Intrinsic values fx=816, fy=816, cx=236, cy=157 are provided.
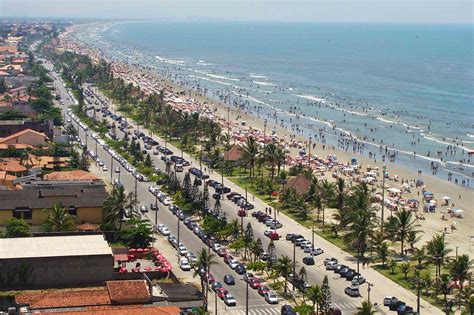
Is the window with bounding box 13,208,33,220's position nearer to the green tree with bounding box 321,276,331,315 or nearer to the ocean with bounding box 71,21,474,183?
the green tree with bounding box 321,276,331,315

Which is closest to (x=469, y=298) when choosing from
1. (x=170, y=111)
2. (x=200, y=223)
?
(x=200, y=223)

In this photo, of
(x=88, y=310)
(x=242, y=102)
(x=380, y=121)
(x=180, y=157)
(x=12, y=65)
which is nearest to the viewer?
(x=88, y=310)

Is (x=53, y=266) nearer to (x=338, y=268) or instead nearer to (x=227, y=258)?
(x=227, y=258)

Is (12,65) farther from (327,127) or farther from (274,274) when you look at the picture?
(274,274)

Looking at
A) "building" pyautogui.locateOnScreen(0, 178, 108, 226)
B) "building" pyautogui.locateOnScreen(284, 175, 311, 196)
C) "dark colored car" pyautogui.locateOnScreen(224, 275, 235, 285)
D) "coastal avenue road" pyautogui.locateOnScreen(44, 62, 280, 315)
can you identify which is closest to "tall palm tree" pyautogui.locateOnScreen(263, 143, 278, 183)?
"building" pyautogui.locateOnScreen(284, 175, 311, 196)

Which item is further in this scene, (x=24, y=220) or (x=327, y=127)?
(x=327, y=127)

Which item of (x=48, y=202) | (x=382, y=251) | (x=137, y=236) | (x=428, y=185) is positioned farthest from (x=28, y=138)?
(x=382, y=251)
